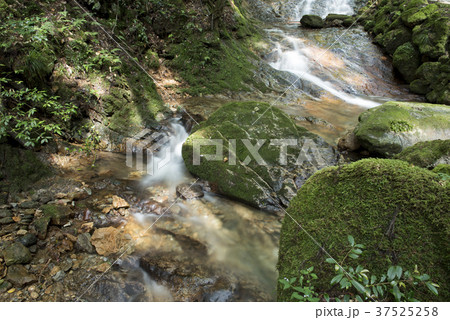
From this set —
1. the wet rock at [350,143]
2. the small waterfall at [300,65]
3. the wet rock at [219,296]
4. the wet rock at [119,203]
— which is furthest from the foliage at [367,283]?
the small waterfall at [300,65]

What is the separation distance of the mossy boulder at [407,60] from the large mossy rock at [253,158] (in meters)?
9.49

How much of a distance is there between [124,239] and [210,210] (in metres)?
1.58

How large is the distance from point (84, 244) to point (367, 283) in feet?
11.1

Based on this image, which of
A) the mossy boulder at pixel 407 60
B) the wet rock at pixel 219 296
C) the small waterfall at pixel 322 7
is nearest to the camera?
the wet rock at pixel 219 296

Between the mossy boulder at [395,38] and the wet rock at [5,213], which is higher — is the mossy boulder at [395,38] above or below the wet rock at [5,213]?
above

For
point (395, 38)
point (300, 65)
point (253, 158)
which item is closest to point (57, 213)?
point (253, 158)

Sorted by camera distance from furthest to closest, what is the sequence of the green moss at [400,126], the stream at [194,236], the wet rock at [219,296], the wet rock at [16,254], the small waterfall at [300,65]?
the small waterfall at [300,65]
the green moss at [400,126]
the stream at [194,236]
the wet rock at [219,296]
the wet rock at [16,254]

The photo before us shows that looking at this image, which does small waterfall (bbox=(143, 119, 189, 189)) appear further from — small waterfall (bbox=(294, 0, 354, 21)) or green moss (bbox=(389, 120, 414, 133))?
small waterfall (bbox=(294, 0, 354, 21))

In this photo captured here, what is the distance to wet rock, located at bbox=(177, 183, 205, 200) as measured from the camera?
472 cm

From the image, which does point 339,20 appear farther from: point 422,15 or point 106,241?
point 106,241

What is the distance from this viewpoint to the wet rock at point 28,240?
3047mm

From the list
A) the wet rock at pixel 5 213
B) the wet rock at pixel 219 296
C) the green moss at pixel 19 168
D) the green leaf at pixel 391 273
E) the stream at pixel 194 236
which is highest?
the green leaf at pixel 391 273

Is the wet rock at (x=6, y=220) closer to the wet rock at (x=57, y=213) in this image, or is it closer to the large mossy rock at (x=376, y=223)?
the wet rock at (x=57, y=213)

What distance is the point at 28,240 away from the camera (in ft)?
10.1
